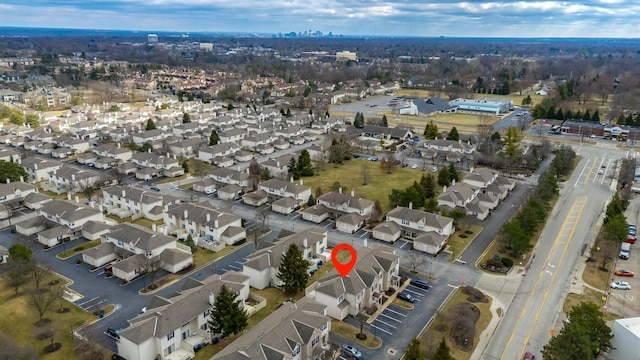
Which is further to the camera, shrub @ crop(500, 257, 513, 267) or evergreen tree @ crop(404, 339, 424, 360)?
shrub @ crop(500, 257, 513, 267)

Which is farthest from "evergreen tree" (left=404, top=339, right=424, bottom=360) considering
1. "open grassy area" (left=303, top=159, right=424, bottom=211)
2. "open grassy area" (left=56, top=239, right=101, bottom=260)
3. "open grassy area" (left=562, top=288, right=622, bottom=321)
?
"open grassy area" (left=56, top=239, right=101, bottom=260)

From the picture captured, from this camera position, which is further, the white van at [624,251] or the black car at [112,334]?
the white van at [624,251]

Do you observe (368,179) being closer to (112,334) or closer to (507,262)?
(507,262)

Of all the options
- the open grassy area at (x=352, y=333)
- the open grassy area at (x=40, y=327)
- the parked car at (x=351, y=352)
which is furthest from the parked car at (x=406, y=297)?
the open grassy area at (x=40, y=327)

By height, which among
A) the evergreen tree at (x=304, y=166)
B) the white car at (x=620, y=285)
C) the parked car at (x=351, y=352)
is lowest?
the parked car at (x=351, y=352)

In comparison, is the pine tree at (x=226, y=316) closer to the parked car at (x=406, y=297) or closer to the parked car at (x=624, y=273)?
the parked car at (x=406, y=297)

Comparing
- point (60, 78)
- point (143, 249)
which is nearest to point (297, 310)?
point (143, 249)

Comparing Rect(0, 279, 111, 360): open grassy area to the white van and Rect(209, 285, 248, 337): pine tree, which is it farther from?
the white van
